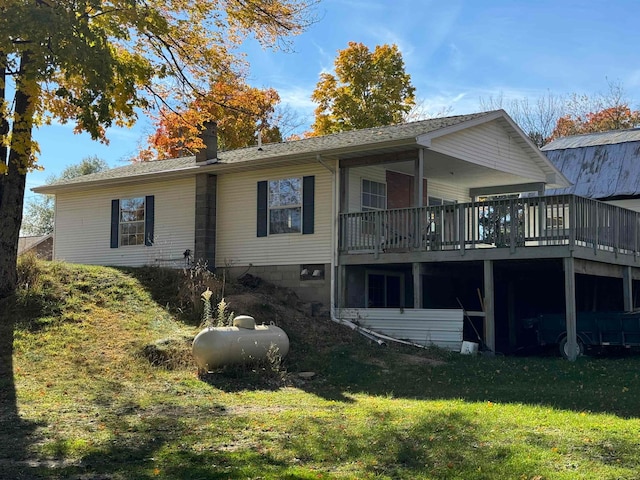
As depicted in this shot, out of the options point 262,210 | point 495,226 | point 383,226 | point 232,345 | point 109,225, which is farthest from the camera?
point 109,225

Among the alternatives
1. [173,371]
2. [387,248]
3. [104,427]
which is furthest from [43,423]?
[387,248]

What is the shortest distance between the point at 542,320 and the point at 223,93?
818cm

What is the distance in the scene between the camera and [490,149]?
1966 centimetres

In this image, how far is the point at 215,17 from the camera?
14875mm

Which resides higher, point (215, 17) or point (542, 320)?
point (215, 17)

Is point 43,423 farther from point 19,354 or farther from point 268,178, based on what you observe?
point 268,178

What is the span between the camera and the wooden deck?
49.9ft

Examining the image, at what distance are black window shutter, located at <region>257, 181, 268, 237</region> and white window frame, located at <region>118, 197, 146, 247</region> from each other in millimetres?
4039

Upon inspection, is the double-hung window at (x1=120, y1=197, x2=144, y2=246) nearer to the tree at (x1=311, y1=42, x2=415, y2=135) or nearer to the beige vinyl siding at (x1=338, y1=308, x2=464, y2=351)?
the beige vinyl siding at (x1=338, y1=308, x2=464, y2=351)

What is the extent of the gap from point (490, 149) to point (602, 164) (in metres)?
7.65

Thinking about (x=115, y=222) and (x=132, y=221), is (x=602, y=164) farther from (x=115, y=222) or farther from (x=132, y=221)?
(x=115, y=222)

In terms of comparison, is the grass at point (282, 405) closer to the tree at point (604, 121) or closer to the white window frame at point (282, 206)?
the white window frame at point (282, 206)

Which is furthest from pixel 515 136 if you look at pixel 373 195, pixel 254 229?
pixel 254 229

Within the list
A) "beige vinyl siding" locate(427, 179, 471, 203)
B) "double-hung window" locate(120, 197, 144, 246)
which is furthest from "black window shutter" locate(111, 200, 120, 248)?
"beige vinyl siding" locate(427, 179, 471, 203)
